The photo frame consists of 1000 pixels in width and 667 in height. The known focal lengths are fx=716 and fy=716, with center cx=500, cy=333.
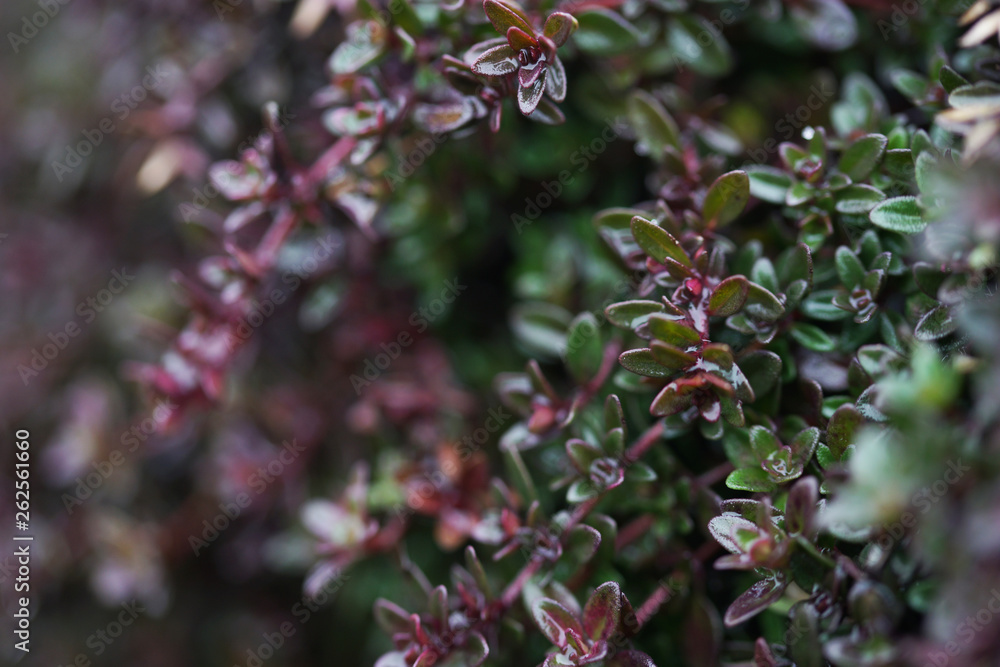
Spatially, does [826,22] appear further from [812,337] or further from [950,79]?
[812,337]

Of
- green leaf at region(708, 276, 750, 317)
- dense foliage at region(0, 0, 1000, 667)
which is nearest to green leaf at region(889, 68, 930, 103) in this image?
dense foliage at region(0, 0, 1000, 667)

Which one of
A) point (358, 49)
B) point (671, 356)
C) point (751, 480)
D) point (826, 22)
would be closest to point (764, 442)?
point (751, 480)

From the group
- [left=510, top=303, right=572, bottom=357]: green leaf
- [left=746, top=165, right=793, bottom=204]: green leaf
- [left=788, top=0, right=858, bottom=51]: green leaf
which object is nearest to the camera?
[left=746, top=165, right=793, bottom=204]: green leaf

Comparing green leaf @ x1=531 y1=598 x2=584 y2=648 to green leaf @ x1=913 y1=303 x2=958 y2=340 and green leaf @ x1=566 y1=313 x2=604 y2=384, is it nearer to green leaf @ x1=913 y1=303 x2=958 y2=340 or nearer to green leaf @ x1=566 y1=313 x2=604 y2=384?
green leaf @ x1=566 y1=313 x2=604 y2=384

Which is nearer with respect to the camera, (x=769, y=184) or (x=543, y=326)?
(x=769, y=184)

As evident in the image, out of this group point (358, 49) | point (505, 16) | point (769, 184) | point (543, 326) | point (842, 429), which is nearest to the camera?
→ point (842, 429)

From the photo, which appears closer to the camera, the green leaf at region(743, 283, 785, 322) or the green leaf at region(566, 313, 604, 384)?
the green leaf at region(743, 283, 785, 322)

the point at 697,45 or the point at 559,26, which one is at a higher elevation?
the point at 559,26

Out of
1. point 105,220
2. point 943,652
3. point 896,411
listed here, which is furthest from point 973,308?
point 105,220
